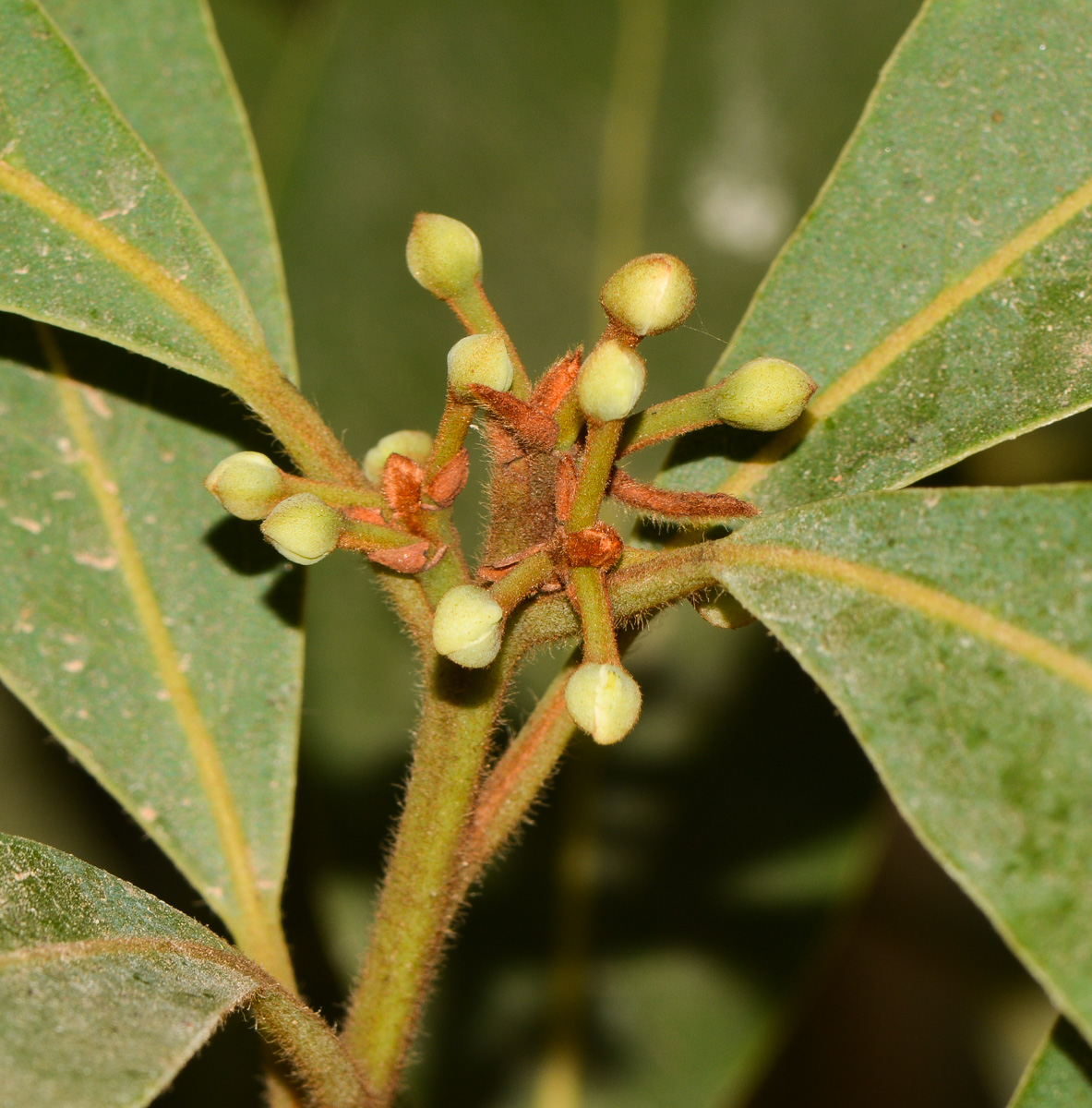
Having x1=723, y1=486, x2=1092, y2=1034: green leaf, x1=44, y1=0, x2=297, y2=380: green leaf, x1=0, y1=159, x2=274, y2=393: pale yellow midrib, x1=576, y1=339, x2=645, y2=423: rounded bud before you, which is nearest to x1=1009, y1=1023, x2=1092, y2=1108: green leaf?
x1=723, y1=486, x2=1092, y2=1034: green leaf

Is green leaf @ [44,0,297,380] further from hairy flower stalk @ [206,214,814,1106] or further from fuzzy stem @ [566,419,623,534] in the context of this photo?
fuzzy stem @ [566,419,623,534]

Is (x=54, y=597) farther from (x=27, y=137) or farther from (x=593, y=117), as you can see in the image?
(x=593, y=117)

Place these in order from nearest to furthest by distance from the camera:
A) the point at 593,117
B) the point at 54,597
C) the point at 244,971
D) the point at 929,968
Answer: the point at 244,971, the point at 54,597, the point at 593,117, the point at 929,968

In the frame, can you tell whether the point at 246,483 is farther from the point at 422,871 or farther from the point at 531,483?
the point at 422,871

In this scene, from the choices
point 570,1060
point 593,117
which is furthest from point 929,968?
point 593,117

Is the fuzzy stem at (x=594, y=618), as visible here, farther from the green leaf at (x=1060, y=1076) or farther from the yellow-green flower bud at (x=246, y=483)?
the green leaf at (x=1060, y=1076)

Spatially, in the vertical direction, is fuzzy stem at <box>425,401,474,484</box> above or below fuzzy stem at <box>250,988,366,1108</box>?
above

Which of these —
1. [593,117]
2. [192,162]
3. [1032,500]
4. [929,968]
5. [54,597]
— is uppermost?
[593,117]
